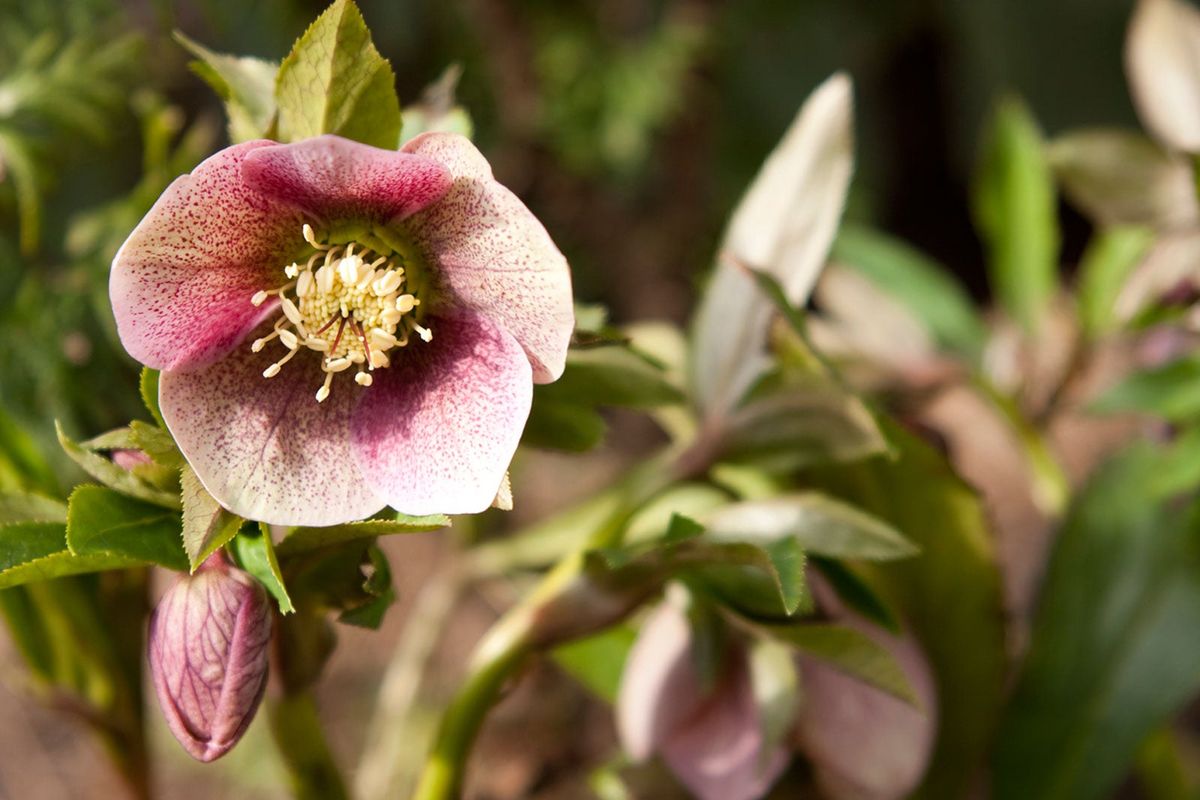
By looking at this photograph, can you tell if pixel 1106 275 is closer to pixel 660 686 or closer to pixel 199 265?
pixel 660 686

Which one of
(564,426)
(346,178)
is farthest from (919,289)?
(346,178)

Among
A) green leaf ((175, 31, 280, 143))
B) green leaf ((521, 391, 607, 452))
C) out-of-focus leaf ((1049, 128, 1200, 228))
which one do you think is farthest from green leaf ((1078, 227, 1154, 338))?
green leaf ((175, 31, 280, 143))

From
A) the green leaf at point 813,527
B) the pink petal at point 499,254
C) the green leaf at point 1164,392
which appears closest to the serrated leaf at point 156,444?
the pink petal at point 499,254

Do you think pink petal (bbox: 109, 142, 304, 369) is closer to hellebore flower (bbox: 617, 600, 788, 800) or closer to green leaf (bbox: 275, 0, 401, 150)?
green leaf (bbox: 275, 0, 401, 150)

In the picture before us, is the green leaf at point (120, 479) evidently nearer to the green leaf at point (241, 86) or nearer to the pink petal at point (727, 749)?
the green leaf at point (241, 86)

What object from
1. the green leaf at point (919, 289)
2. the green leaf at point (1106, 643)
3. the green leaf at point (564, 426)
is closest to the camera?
the green leaf at point (564, 426)

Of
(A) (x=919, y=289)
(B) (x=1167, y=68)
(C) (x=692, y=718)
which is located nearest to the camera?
(C) (x=692, y=718)
